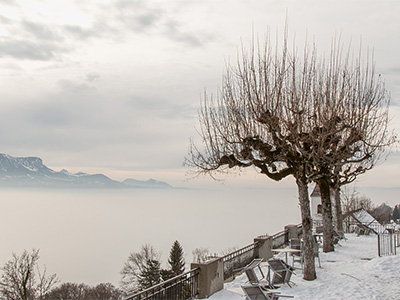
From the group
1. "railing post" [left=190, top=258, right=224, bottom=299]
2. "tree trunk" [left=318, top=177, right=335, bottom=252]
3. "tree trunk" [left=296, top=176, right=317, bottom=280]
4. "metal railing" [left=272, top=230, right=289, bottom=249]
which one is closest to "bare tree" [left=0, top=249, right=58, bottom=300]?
"metal railing" [left=272, top=230, right=289, bottom=249]

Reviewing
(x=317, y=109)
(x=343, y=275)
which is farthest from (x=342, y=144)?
(x=343, y=275)

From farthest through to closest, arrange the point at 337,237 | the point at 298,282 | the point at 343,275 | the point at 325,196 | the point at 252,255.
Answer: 1. the point at 337,237
2. the point at 325,196
3. the point at 252,255
4. the point at 343,275
5. the point at 298,282

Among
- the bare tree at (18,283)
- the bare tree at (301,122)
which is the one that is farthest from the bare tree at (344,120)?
the bare tree at (18,283)

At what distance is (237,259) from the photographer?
42.3 ft

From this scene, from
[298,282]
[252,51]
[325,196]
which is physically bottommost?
[298,282]

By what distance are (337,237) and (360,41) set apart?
33.5ft

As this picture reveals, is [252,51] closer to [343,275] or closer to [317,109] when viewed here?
[317,109]

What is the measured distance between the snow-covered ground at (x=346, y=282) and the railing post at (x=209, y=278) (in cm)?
20

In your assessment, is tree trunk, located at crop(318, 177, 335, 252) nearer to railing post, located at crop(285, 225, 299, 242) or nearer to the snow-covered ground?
the snow-covered ground

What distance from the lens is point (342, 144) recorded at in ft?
42.9

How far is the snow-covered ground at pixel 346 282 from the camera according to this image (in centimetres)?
967

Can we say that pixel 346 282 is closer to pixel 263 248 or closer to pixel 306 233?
pixel 306 233

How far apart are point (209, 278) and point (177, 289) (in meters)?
1.20

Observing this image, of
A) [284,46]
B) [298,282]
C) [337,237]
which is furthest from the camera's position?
[337,237]
